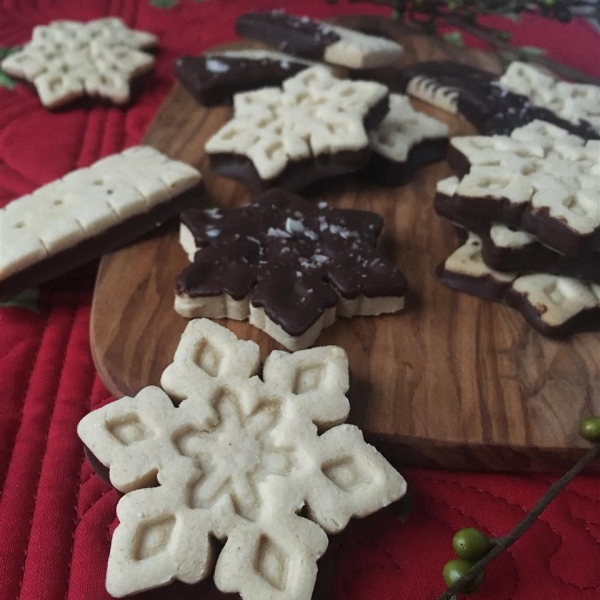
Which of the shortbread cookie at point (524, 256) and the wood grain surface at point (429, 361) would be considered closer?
the wood grain surface at point (429, 361)

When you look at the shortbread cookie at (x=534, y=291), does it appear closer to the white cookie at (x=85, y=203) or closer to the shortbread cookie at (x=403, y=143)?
the shortbread cookie at (x=403, y=143)

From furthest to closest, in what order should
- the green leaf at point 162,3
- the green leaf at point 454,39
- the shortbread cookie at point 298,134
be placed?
the green leaf at point 162,3 → the green leaf at point 454,39 → the shortbread cookie at point 298,134

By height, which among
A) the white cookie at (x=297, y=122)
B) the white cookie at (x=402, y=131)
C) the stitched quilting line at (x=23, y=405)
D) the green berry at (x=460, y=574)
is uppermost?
the white cookie at (x=297, y=122)

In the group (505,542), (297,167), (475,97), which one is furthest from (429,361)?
(475,97)

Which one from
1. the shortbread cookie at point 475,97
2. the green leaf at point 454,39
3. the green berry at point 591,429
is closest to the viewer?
the green berry at point 591,429

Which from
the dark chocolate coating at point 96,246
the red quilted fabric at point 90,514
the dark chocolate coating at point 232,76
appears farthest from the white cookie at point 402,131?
the red quilted fabric at point 90,514

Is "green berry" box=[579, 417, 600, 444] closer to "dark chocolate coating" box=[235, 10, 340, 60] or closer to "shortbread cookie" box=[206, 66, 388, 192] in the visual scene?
"shortbread cookie" box=[206, 66, 388, 192]

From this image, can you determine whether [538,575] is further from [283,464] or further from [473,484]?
[283,464]

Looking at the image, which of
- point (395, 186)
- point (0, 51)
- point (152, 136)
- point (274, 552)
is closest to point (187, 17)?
point (0, 51)
